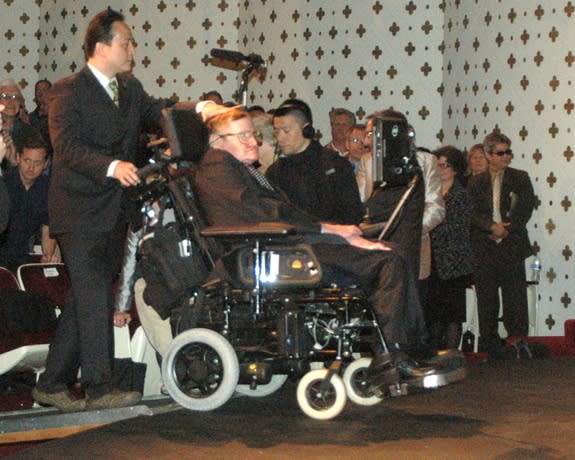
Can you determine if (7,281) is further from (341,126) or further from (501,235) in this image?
(501,235)

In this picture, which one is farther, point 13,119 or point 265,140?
point 13,119

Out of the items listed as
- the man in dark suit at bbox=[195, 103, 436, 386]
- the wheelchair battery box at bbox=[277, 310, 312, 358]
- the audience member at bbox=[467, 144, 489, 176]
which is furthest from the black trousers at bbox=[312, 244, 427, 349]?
the audience member at bbox=[467, 144, 489, 176]

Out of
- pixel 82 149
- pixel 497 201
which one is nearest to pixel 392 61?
pixel 497 201

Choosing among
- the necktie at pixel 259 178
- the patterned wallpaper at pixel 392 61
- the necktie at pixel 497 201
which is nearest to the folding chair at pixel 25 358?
the necktie at pixel 259 178

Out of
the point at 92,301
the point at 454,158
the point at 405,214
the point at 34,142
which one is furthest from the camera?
the point at 454,158

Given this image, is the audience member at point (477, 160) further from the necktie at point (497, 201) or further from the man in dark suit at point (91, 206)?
the man in dark suit at point (91, 206)

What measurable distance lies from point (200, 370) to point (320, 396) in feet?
1.49

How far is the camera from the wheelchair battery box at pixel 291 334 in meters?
4.82

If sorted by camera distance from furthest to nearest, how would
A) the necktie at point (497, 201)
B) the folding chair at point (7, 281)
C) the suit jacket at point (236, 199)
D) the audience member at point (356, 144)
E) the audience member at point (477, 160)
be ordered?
the audience member at point (477, 160)
the necktie at point (497, 201)
the audience member at point (356, 144)
the folding chair at point (7, 281)
the suit jacket at point (236, 199)

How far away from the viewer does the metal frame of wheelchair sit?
4.82 m

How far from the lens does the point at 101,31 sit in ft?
16.7

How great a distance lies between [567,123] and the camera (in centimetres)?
967

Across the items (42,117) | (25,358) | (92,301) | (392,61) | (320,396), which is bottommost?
(320,396)

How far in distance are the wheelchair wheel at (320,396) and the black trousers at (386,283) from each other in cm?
27
